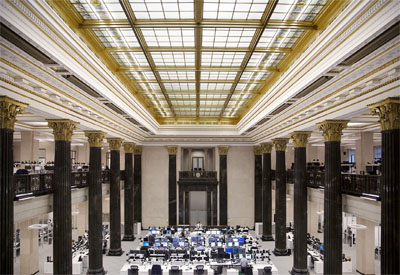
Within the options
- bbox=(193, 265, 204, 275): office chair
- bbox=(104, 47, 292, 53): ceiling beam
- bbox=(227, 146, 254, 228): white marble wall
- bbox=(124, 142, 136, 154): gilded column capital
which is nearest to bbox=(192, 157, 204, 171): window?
bbox=(227, 146, 254, 228): white marble wall

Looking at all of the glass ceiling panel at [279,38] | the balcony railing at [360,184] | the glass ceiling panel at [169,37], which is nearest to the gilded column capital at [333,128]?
the balcony railing at [360,184]

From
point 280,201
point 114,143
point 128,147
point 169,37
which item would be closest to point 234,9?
point 169,37

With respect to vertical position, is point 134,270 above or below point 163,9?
below

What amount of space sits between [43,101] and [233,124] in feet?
62.2

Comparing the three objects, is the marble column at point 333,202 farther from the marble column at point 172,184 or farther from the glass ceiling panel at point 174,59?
the marble column at point 172,184

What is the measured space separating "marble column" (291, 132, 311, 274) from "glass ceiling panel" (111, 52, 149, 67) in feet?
28.2

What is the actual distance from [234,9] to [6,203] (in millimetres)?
7400

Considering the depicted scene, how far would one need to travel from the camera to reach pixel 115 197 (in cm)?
2114

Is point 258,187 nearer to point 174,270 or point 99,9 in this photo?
point 174,270

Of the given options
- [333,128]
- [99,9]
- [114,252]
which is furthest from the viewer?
[114,252]

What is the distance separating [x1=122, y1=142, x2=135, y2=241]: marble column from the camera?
25.7 m

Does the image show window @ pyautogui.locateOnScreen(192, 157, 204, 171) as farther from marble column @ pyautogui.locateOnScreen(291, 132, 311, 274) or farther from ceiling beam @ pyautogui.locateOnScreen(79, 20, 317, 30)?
ceiling beam @ pyautogui.locateOnScreen(79, 20, 317, 30)

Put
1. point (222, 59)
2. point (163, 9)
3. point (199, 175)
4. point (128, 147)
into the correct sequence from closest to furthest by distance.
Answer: point (163, 9) → point (222, 59) → point (128, 147) → point (199, 175)

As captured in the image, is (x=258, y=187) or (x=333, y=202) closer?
(x=333, y=202)
